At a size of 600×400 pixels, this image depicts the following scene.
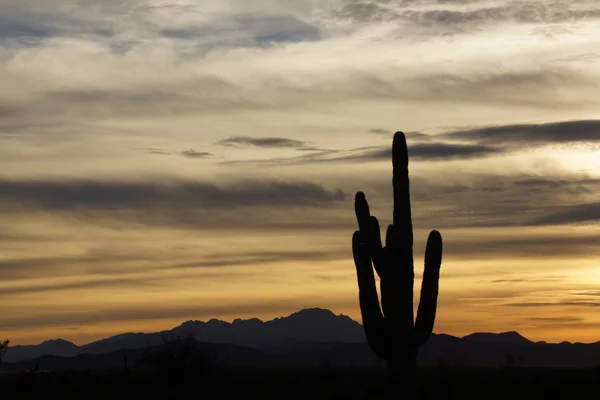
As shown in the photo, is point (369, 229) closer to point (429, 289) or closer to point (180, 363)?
point (429, 289)

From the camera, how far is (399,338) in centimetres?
4719

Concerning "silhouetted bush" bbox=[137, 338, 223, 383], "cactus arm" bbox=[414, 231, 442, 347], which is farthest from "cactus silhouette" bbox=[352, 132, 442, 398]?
"silhouetted bush" bbox=[137, 338, 223, 383]

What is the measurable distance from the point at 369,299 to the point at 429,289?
8.59ft

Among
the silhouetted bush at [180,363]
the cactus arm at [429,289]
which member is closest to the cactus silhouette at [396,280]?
the cactus arm at [429,289]

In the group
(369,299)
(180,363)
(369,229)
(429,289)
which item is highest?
(369,229)

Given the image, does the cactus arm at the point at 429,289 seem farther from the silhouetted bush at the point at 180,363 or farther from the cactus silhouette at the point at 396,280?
the silhouetted bush at the point at 180,363

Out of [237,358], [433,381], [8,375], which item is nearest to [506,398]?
[433,381]

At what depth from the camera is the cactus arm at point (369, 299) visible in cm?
4709

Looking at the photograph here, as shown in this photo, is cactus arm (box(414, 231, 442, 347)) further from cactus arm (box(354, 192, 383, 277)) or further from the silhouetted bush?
the silhouetted bush

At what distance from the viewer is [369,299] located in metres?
47.1

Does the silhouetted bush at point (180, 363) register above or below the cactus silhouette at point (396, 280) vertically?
below

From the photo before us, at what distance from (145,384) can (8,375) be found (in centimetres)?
1172

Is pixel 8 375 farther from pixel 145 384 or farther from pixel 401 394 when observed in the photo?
pixel 401 394

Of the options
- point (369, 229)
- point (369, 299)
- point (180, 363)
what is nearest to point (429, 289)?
point (369, 299)
